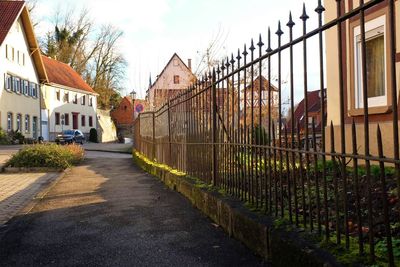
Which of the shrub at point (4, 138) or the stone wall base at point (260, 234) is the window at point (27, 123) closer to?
the shrub at point (4, 138)

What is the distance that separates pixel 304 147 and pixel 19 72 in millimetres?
42420

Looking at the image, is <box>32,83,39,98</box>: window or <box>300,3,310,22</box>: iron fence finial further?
<box>32,83,39,98</box>: window

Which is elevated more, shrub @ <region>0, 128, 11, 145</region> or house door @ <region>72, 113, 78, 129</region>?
house door @ <region>72, 113, 78, 129</region>

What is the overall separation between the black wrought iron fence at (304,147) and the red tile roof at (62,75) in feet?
156

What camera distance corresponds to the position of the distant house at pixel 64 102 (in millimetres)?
52844

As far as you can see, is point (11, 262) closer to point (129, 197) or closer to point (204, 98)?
Result: point (204, 98)

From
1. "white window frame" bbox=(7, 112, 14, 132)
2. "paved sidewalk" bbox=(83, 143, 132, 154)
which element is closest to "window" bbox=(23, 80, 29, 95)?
"white window frame" bbox=(7, 112, 14, 132)

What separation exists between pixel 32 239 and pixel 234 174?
8.06 feet

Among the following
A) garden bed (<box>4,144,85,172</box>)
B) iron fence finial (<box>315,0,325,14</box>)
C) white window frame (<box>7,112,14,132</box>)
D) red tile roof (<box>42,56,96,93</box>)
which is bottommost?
garden bed (<box>4,144,85,172</box>)

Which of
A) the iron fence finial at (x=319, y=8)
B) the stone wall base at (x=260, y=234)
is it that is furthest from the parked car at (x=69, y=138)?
the iron fence finial at (x=319, y=8)

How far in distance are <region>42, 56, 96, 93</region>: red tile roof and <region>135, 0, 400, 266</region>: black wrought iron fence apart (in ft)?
156

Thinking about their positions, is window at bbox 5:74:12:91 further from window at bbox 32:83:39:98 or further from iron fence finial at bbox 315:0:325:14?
iron fence finial at bbox 315:0:325:14

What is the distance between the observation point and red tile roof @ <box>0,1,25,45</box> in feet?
127

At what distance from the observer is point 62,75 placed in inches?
2303
